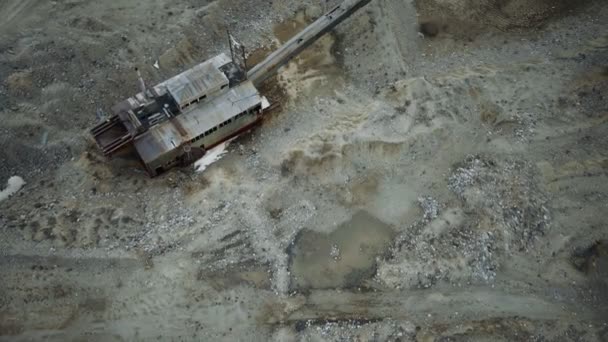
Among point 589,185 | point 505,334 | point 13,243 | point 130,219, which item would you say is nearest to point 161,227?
point 130,219

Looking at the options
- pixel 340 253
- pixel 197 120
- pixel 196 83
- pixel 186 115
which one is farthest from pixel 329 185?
pixel 196 83

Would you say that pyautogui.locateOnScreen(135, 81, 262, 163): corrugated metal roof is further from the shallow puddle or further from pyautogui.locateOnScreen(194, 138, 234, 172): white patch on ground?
the shallow puddle

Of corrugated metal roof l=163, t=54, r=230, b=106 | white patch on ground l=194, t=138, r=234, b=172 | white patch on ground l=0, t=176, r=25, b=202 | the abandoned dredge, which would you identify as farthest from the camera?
white patch on ground l=194, t=138, r=234, b=172

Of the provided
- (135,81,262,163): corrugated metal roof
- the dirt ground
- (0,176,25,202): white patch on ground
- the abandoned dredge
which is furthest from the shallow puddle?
(0,176,25,202): white patch on ground

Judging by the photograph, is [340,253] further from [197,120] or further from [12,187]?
[12,187]

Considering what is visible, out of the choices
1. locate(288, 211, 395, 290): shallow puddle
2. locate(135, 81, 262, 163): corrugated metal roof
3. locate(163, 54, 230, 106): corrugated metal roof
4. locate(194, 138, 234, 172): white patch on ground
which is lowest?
locate(288, 211, 395, 290): shallow puddle

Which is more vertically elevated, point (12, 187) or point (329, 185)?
point (12, 187)

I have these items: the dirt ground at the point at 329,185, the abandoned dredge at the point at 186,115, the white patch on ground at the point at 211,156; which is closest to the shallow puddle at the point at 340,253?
the dirt ground at the point at 329,185
